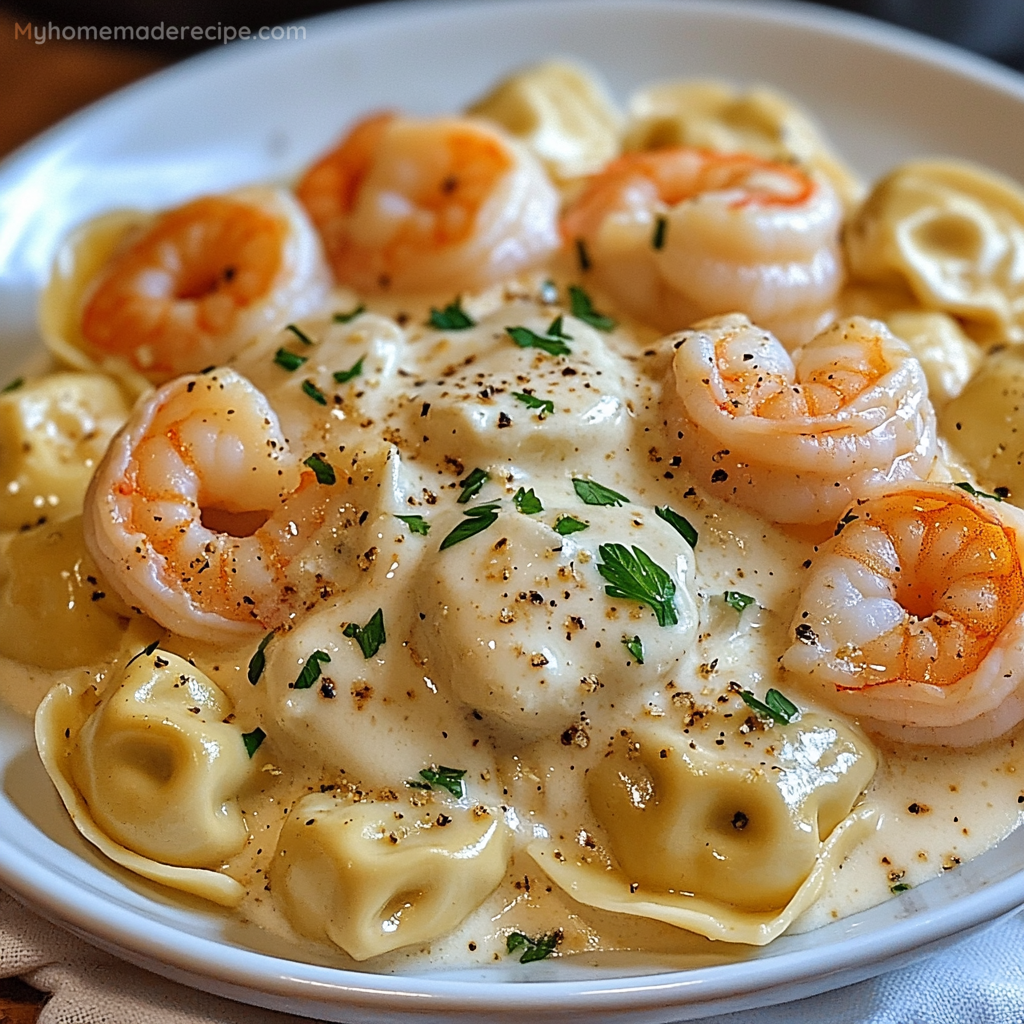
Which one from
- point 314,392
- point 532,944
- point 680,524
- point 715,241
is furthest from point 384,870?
point 715,241

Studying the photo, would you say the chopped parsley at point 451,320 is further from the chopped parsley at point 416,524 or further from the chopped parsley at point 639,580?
the chopped parsley at point 639,580

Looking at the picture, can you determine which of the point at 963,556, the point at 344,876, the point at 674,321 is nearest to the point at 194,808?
the point at 344,876

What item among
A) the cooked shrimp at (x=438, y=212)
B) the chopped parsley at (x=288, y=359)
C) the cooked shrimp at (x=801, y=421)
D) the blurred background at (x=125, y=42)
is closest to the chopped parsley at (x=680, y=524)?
the cooked shrimp at (x=801, y=421)

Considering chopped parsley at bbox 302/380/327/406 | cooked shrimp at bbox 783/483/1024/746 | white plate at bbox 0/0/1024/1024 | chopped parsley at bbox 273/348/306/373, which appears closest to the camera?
cooked shrimp at bbox 783/483/1024/746

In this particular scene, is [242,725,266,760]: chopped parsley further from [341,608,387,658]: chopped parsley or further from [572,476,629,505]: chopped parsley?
[572,476,629,505]: chopped parsley

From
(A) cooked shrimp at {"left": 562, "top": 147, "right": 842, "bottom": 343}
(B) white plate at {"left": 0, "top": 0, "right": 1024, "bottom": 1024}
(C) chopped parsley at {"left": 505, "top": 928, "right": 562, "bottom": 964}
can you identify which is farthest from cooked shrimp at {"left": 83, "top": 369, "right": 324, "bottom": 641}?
(B) white plate at {"left": 0, "top": 0, "right": 1024, "bottom": 1024}

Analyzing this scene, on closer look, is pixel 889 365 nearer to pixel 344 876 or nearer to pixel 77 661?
pixel 344 876

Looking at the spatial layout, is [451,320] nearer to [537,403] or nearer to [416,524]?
[537,403]
